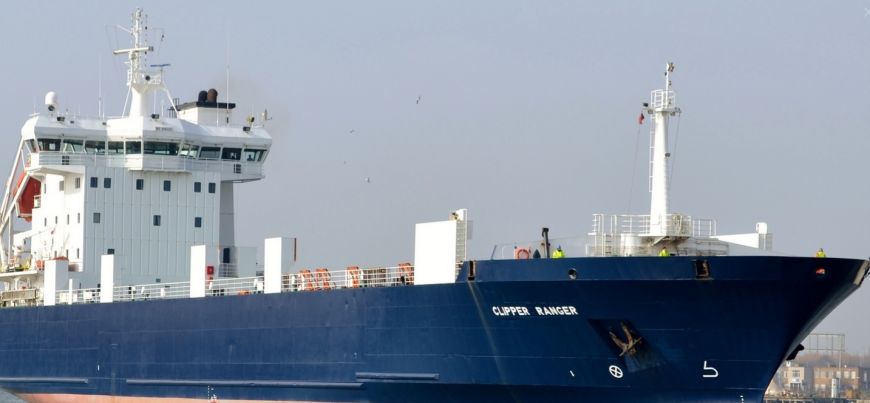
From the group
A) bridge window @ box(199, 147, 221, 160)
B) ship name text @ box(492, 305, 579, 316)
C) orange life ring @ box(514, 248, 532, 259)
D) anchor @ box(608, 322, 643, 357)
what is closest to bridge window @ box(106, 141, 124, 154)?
bridge window @ box(199, 147, 221, 160)

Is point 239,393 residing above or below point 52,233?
below

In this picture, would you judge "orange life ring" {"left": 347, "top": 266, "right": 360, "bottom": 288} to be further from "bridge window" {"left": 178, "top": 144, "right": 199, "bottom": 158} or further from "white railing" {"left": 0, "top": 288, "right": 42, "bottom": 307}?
"white railing" {"left": 0, "top": 288, "right": 42, "bottom": 307}

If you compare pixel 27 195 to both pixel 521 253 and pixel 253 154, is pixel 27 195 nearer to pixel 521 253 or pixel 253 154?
pixel 253 154

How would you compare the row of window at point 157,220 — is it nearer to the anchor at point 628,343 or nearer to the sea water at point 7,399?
the sea water at point 7,399

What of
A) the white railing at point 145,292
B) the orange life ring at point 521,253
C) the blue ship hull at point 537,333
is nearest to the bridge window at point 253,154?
the white railing at point 145,292

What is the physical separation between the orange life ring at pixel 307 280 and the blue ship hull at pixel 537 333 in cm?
73

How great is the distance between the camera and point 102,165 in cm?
4144

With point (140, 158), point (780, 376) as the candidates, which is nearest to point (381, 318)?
point (140, 158)

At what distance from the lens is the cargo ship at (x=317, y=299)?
27078 millimetres

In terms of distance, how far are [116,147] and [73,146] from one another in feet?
3.73

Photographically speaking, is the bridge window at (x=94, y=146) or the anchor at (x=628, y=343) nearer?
the anchor at (x=628, y=343)

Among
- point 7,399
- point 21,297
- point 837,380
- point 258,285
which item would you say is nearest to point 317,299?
point 258,285

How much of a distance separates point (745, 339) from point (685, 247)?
7.63 ft

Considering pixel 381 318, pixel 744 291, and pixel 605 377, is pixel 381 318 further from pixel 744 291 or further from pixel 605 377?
pixel 744 291
